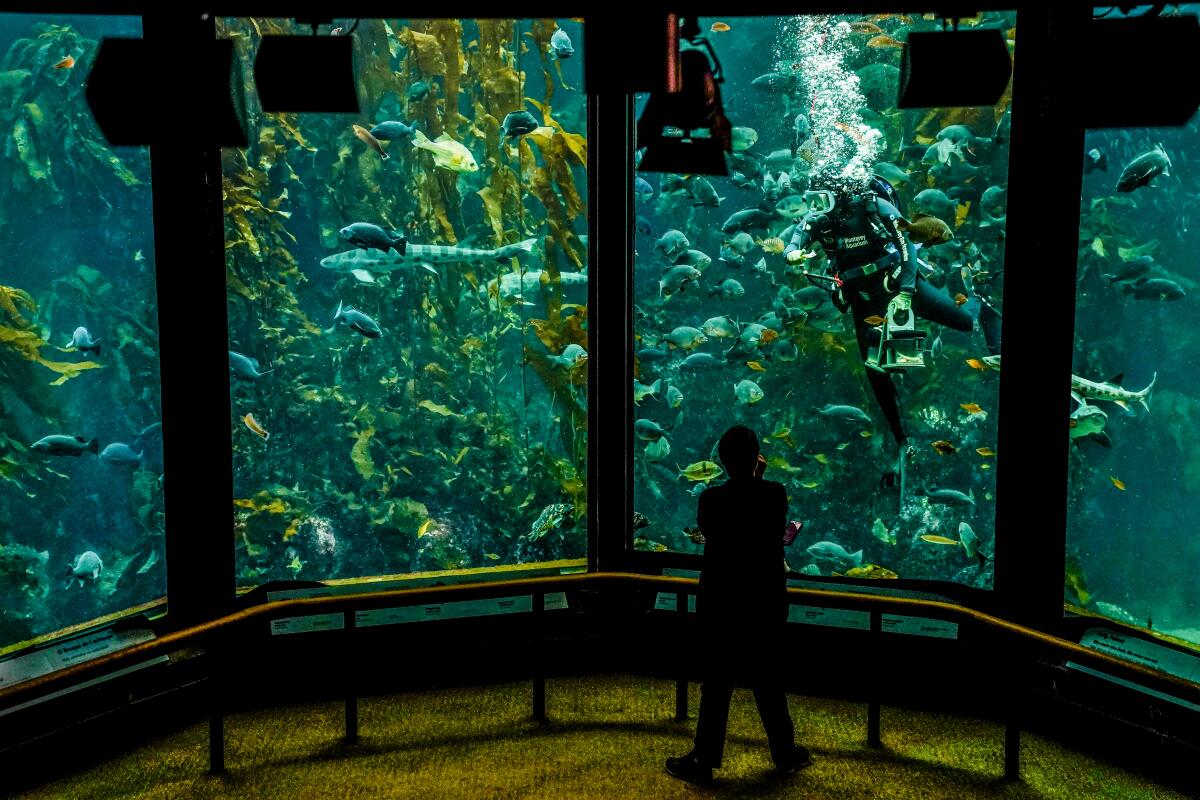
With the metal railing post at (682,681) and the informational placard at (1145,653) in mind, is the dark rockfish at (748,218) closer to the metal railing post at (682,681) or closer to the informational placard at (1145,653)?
the metal railing post at (682,681)

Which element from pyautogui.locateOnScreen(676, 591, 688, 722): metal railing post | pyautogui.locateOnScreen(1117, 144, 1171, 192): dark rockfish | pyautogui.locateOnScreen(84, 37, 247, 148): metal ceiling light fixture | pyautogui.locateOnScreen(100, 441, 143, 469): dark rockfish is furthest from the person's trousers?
pyautogui.locateOnScreen(100, 441, 143, 469): dark rockfish

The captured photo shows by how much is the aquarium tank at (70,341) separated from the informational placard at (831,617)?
9.09m

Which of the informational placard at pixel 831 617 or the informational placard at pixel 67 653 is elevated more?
the informational placard at pixel 67 653

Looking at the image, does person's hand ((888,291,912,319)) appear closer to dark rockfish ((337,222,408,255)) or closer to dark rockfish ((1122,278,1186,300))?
dark rockfish ((1122,278,1186,300))

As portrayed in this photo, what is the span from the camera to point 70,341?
33.3 ft

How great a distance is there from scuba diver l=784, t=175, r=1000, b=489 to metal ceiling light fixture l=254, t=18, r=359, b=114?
412 cm

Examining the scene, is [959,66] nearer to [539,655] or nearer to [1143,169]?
[1143,169]

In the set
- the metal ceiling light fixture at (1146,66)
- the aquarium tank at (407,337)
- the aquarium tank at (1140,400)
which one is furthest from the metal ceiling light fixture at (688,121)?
the aquarium tank at (1140,400)

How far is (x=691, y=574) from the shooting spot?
4.29 meters

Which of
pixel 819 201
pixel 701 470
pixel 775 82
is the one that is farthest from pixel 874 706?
pixel 775 82

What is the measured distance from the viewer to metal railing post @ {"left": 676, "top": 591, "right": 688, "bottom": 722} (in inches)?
140

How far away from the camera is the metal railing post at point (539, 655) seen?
351 centimetres

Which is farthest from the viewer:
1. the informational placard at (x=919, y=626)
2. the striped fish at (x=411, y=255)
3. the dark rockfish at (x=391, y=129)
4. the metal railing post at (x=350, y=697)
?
the striped fish at (x=411, y=255)

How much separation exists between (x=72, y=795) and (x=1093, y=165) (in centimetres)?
678
